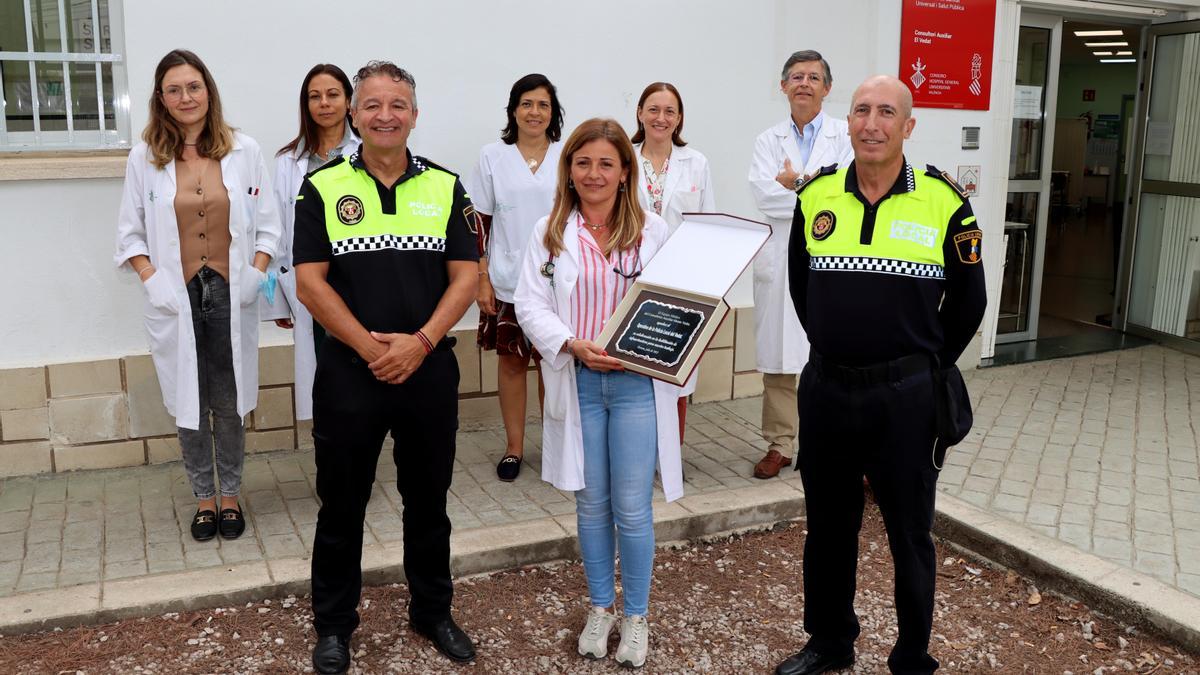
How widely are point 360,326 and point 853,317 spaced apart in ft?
5.07

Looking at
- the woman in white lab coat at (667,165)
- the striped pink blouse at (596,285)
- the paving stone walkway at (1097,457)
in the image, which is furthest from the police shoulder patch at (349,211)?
the paving stone walkway at (1097,457)

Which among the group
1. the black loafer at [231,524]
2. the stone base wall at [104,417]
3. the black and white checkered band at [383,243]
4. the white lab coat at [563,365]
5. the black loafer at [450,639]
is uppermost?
the black and white checkered band at [383,243]

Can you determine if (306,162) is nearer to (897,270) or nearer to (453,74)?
(453,74)

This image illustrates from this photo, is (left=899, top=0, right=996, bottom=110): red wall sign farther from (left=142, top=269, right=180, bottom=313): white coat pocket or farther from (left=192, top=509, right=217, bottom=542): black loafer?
(left=192, top=509, right=217, bottom=542): black loafer

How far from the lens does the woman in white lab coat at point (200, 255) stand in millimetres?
4121

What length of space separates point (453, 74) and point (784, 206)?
201 cm

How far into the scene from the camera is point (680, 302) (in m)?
3.35

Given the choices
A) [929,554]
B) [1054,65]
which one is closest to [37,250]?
[929,554]

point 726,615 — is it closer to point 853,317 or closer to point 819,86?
point 853,317

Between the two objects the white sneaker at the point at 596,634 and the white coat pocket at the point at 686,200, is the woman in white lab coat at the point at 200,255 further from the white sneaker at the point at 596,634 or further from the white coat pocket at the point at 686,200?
the white coat pocket at the point at 686,200

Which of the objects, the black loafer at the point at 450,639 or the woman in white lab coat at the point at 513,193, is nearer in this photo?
the black loafer at the point at 450,639

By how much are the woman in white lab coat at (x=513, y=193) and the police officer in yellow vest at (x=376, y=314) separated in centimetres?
153

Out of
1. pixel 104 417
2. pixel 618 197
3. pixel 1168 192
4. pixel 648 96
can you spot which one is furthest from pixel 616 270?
pixel 1168 192

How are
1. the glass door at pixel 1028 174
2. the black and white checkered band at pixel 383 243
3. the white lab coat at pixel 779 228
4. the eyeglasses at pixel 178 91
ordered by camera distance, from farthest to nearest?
1. the glass door at pixel 1028 174
2. the white lab coat at pixel 779 228
3. the eyeglasses at pixel 178 91
4. the black and white checkered band at pixel 383 243
